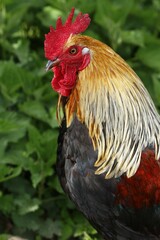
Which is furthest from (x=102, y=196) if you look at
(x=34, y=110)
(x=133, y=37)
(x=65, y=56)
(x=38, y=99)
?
(x=133, y=37)

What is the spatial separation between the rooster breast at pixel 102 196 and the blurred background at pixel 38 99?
3.29ft

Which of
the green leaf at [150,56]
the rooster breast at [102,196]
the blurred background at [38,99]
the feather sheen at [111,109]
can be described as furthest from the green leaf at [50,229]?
the green leaf at [150,56]

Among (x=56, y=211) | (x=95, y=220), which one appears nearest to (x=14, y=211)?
(x=56, y=211)

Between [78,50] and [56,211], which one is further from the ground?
[78,50]

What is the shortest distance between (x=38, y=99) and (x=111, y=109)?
182cm

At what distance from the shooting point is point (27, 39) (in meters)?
7.59

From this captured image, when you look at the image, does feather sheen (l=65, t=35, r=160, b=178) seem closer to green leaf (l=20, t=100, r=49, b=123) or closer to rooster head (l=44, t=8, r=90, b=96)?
rooster head (l=44, t=8, r=90, b=96)

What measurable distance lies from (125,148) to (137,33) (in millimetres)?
2313

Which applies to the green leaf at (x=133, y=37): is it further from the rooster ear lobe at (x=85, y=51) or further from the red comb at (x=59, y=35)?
the rooster ear lobe at (x=85, y=51)

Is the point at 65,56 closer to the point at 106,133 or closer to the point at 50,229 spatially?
the point at 106,133

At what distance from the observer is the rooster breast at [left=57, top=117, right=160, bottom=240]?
15.9 feet

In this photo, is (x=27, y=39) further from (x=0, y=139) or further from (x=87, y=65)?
(x=87, y=65)

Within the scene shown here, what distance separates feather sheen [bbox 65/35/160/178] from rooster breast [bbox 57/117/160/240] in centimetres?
5

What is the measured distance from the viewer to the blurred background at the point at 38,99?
6.17m
